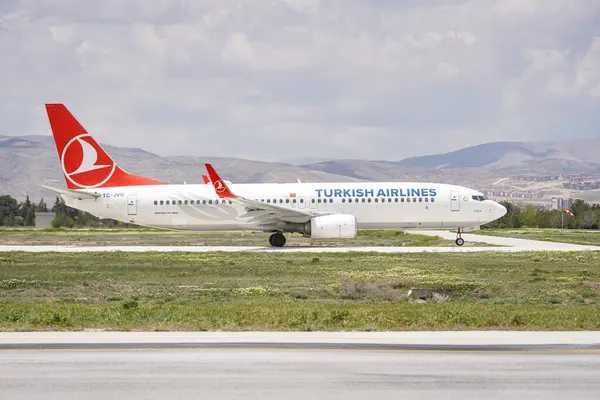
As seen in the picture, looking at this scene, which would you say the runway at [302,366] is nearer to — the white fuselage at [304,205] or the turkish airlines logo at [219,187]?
the turkish airlines logo at [219,187]

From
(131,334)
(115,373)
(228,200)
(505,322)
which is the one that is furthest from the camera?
(228,200)

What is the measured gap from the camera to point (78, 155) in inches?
1941

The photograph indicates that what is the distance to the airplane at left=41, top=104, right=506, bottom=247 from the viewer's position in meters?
48.4

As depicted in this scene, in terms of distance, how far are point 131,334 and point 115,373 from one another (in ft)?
13.5

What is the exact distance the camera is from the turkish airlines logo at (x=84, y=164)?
49312mm

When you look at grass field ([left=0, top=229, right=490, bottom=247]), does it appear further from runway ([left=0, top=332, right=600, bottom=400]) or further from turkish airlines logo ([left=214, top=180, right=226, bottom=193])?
runway ([left=0, top=332, right=600, bottom=400])

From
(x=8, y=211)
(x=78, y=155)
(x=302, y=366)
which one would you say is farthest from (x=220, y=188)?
(x=8, y=211)

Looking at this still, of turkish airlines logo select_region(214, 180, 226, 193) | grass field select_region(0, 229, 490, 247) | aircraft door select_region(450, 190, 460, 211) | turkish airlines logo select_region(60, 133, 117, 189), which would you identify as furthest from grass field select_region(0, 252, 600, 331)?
grass field select_region(0, 229, 490, 247)

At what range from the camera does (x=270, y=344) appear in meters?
15.9

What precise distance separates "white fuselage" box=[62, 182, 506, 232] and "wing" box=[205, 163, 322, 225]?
36 centimetres

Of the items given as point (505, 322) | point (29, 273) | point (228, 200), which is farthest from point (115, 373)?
point (228, 200)

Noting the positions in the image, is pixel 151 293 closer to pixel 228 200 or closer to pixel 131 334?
pixel 131 334

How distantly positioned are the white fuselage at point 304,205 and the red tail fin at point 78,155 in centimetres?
91

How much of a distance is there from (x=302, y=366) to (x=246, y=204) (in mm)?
33944
